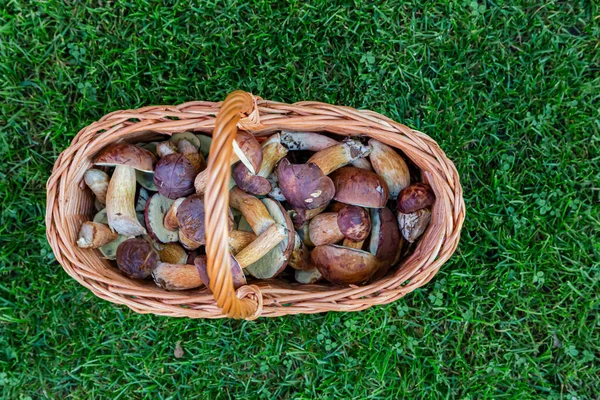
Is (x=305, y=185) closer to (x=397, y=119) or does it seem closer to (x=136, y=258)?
(x=136, y=258)

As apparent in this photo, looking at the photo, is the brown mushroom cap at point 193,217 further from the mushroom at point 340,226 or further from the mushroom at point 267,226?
the mushroom at point 340,226

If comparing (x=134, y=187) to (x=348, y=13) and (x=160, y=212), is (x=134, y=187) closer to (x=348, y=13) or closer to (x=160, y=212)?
(x=160, y=212)

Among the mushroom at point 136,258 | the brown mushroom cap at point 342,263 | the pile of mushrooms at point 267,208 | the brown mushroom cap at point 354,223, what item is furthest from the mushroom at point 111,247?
the brown mushroom cap at point 354,223

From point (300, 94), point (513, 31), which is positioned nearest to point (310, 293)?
point (300, 94)

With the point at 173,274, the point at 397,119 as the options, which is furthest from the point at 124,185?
the point at 397,119

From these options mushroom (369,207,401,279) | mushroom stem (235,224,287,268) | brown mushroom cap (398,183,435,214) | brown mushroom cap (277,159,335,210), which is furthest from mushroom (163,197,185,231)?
brown mushroom cap (398,183,435,214)

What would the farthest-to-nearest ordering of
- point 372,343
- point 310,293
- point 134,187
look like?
point 372,343
point 134,187
point 310,293
